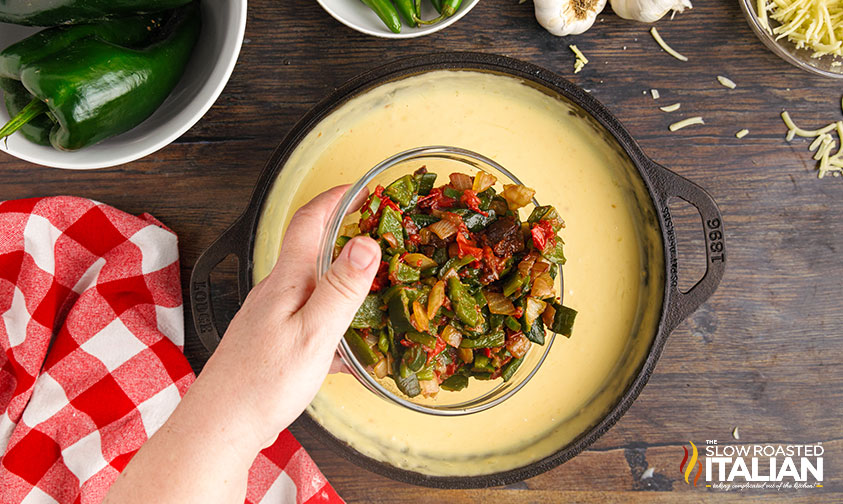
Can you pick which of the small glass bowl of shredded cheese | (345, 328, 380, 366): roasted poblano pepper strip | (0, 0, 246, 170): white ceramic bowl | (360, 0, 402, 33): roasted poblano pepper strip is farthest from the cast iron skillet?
the small glass bowl of shredded cheese

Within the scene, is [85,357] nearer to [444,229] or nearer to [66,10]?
[66,10]

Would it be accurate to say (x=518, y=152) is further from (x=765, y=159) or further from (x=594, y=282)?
(x=765, y=159)

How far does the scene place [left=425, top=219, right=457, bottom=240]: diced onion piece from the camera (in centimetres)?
123

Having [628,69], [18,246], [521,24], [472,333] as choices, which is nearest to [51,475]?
[18,246]

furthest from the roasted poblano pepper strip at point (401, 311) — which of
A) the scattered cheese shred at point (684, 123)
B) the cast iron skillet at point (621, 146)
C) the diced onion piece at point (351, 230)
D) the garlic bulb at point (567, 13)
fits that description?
the scattered cheese shred at point (684, 123)

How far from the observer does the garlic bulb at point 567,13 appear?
1503 mm

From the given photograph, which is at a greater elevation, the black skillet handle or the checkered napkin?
the black skillet handle

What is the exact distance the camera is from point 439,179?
1459 millimetres

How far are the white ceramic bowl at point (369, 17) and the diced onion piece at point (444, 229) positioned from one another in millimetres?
510

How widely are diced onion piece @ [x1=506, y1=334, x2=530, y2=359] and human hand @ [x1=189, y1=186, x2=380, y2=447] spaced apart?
0.38 metres

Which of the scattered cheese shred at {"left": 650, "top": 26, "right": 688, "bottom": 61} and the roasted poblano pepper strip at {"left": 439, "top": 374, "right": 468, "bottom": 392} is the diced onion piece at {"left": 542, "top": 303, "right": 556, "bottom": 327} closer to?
the roasted poblano pepper strip at {"left": 439, "top": 374, "right": 468, "bottom": 392}

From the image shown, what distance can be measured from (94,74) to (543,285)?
1.03 metres

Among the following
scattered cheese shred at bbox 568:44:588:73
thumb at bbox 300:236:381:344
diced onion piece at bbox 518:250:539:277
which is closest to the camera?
thumb at bbox 300:236:381:344

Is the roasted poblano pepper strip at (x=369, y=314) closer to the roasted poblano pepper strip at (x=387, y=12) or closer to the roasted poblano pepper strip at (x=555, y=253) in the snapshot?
the roasted poblano pepper strip at (x=555, y=253)
